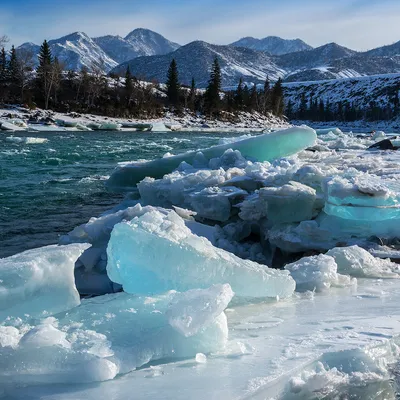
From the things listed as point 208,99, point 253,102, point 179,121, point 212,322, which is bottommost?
point 212,322

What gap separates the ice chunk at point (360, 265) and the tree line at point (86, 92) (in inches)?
1895

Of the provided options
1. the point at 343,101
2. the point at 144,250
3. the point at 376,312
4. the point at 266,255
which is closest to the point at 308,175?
the point at 266,255

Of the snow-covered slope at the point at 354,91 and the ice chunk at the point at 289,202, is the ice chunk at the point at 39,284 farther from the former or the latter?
the snow-covered slope at the point at 354,91

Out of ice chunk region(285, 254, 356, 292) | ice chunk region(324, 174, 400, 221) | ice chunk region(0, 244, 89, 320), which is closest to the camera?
ice chunk region(0, 244, 89, 320)

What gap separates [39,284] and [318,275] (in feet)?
7.24

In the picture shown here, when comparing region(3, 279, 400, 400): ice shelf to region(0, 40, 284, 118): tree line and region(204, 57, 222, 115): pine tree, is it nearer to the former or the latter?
region(0, 40, 284, 118): tree line

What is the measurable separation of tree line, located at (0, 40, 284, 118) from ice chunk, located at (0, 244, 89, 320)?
48840 mm

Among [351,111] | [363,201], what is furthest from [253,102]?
[363,201]

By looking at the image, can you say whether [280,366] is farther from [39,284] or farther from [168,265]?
[39,284]

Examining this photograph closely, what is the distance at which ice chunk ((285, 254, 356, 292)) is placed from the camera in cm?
380

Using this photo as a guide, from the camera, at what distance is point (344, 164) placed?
912 cm

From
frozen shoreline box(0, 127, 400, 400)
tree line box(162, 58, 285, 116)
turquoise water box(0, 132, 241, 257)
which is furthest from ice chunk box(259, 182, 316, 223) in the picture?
tree line box(162, 58, 285, 116)

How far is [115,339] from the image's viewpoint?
235 cm

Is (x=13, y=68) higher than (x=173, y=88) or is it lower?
higher
